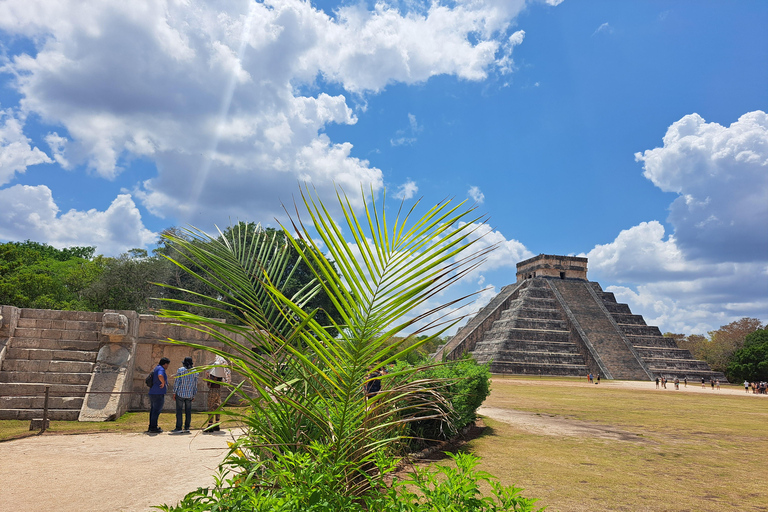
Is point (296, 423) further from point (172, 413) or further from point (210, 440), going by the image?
point (172, 413)

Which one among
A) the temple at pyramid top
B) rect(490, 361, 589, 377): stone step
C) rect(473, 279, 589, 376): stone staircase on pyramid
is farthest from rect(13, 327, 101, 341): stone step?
the temple at pyramid top

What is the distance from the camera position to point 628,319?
4966 cm

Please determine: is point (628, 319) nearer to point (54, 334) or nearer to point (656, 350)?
point (656, 350)

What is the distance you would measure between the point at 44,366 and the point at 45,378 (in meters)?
0.30

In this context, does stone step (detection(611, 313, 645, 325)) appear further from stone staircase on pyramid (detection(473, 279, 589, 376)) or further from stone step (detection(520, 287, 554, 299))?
stone step (detection(520, 287, 554, 299))

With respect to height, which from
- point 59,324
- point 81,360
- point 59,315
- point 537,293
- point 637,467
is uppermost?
point 537,293

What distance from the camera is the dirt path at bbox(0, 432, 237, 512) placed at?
3830mm

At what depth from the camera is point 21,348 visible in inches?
344

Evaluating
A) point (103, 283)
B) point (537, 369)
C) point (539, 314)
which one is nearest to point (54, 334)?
point (103, 283)

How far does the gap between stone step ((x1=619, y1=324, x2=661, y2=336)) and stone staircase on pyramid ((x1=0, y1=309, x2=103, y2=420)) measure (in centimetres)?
4854

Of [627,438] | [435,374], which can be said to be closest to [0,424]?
[435,374]

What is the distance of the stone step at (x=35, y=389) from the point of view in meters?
8.00

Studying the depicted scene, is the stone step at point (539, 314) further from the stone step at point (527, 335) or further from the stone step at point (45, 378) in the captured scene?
the stone step at point (45, 378)

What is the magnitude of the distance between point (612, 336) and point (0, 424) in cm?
4769
